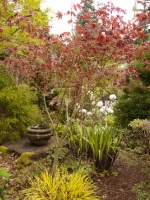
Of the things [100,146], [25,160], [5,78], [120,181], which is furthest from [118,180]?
Result: [5,78]

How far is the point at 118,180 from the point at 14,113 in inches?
135

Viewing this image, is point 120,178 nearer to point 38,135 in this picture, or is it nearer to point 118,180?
point 118,180

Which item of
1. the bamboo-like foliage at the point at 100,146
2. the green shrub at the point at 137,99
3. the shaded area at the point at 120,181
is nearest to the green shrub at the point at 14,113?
the bamboo-like foliage at the point at 100,146

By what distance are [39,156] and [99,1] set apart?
140 inches

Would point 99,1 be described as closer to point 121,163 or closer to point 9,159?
point 121,163

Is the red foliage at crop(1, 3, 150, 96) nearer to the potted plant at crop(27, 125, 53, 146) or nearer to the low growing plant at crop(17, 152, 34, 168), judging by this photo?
the potted plant at crop(27, 125, 53, 146)

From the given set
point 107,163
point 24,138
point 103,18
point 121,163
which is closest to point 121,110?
point 121,163

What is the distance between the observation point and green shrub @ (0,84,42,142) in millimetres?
6223

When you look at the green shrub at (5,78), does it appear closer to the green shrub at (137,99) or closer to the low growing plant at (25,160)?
the low growing plant at (25,160)

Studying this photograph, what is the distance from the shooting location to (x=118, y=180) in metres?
A: 4.17

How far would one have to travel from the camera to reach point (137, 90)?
20.2ft

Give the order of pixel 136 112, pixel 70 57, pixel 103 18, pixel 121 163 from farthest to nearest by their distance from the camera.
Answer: pixel 136 112 → pixel 121 163 → pixel 70 57 → pixel 103 18

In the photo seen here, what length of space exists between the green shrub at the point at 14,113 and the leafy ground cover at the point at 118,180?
1.55 metres

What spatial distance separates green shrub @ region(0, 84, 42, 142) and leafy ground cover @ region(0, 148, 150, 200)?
5.09 ft
